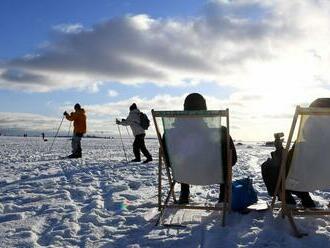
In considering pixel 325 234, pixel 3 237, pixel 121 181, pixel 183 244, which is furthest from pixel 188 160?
pixel 121 181

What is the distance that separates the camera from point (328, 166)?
15.9 ft

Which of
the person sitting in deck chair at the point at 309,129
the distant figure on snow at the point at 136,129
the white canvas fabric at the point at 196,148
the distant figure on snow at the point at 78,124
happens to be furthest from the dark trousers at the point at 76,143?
the person sitting in deck chair at the point at 309,129

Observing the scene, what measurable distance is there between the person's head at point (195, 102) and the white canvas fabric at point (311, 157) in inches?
55.5

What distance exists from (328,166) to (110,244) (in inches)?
88.4

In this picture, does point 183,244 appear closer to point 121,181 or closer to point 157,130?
point 157,130

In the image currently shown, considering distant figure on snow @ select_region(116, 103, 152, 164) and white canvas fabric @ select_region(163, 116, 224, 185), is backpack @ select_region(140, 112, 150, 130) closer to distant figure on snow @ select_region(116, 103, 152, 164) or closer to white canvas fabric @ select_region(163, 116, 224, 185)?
distant figure on snow @ select_region(116, 103, 152, 164)

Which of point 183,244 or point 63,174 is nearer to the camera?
point 183,244

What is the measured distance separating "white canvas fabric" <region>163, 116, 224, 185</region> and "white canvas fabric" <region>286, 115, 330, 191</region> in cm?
82

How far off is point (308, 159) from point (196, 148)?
1.17 metres

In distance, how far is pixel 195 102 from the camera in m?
5.86

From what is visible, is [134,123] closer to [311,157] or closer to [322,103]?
[322,103]

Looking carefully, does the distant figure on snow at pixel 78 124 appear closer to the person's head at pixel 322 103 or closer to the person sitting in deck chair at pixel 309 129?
the person sitting in deck chair at pixel 309 129

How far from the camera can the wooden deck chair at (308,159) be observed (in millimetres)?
4707

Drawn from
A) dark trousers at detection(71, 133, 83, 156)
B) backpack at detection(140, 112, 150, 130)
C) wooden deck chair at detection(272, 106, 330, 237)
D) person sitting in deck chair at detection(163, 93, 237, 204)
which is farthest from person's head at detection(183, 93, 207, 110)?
dark trousers at detection(71, 133, 83, 156)
